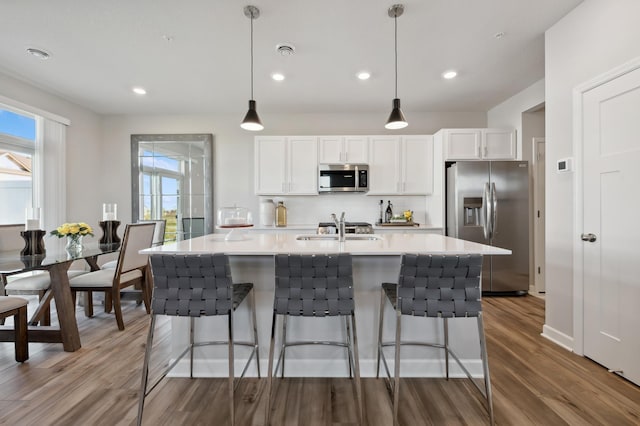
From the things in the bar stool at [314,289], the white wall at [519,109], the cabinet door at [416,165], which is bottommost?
the bar stool at [314,289]

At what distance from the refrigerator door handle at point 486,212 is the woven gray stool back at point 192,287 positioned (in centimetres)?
337

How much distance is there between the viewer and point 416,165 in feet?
14.0

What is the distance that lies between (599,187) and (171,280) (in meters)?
2.90

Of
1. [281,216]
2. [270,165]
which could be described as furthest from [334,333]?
[270,165]

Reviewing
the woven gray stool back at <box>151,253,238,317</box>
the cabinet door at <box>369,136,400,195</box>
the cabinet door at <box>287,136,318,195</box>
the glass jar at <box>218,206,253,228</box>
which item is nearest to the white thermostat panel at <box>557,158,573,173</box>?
the cabinet door at <box>369,136,400,195</box>

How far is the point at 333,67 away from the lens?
3.11 m

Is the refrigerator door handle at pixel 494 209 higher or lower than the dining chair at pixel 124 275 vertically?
higher

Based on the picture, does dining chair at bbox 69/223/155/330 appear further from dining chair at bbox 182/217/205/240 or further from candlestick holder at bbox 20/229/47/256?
dining chair at bbox 182/217/205/240

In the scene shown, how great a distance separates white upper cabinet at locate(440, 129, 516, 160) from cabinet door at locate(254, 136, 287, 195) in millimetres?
2292

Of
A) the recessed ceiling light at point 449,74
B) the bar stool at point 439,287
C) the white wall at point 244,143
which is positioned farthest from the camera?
the white wall at point 244,143

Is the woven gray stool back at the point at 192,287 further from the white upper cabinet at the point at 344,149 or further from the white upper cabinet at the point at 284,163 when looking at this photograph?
the white upper cabinet at the point at 344,149

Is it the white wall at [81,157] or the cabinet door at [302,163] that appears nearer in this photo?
the white wall at [81,157]

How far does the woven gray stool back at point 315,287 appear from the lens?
60.2 inches

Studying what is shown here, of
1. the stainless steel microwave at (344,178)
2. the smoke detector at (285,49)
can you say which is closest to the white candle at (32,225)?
the smoke detector at (285,49)
